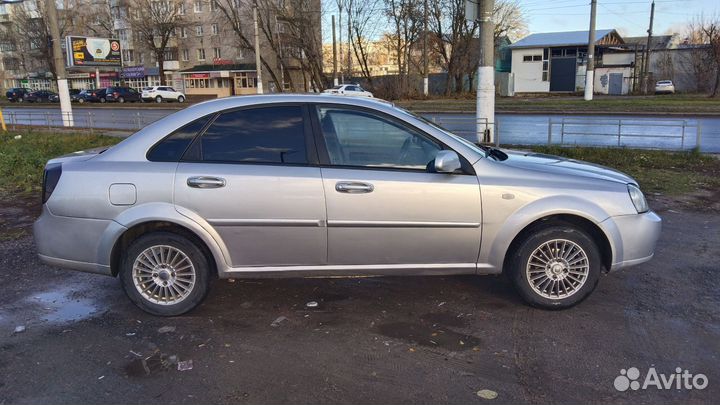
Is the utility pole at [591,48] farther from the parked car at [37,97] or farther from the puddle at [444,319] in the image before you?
the parked car at [37,97]

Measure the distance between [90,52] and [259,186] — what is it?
34.6 metres

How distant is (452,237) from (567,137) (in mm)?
14072

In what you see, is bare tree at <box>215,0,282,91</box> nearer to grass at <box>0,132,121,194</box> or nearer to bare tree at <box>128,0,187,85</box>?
bare tree at <box>128,0,187,85</box>

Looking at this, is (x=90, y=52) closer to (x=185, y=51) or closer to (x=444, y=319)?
(x=444, y=319)

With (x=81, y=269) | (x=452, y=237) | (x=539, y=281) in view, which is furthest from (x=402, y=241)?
(x=81, y=269)

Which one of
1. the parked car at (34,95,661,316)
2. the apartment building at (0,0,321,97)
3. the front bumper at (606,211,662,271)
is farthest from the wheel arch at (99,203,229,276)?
the apartment building at (0,0,321,97)

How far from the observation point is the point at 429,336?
3975mm

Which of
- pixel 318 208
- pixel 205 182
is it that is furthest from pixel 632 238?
pixel 205 182

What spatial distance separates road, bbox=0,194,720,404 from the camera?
3.29 meters

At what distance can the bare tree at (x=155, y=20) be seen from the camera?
6119cm

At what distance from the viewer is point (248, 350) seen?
3830 millimetres

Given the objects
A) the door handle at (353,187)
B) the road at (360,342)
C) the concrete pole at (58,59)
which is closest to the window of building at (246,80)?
the concrete pole at (58,59)

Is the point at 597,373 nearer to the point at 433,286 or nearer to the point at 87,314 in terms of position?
the point at 433,286

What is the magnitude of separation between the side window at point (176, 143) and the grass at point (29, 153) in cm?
668
